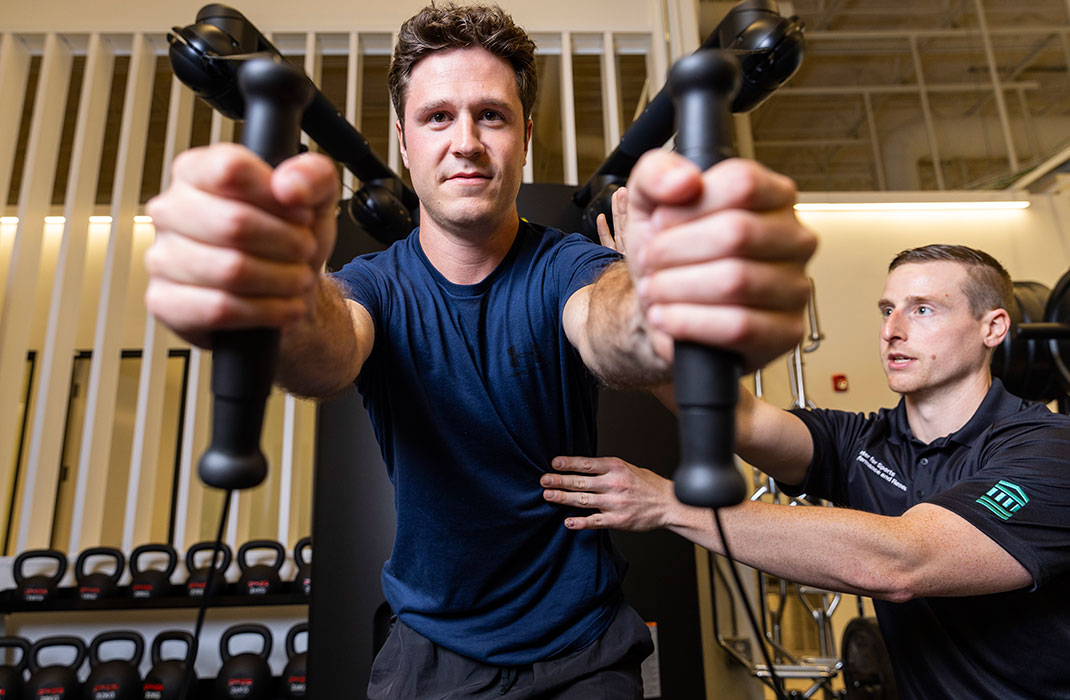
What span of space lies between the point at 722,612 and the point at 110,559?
262 centimetres

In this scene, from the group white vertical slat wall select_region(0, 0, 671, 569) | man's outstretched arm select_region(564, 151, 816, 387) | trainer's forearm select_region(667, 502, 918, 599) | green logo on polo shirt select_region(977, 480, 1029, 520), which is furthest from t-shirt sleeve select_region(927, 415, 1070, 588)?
white vertical slat wall select_region(0, 0, 671, 569)

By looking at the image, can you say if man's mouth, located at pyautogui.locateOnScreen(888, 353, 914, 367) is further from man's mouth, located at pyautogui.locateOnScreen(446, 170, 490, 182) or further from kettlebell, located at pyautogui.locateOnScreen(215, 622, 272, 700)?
kettlebell, located at pyautogui.locateOnScreen(215, 622, 272, 700)

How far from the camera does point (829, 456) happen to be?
1.75 metres

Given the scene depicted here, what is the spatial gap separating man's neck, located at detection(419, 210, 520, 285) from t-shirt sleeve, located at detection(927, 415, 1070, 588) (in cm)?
89

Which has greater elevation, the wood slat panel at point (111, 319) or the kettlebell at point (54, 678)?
the wood slat panel at point (111, 319)

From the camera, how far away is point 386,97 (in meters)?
5.42

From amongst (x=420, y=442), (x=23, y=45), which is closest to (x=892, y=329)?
(x=420, y=442)

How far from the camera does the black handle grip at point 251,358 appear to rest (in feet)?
1.68

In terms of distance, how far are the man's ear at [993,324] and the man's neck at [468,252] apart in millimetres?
1180

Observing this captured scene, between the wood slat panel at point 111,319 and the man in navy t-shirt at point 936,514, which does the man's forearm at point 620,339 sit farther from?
the wood slat panel at point 111,319

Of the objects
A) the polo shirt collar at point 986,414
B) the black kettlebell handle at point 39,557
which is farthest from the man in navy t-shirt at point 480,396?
the black kettlebell handle at point 39,557

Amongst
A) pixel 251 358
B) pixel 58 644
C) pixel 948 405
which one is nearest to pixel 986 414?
pixel 948 405

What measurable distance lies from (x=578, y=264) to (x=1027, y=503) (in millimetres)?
892

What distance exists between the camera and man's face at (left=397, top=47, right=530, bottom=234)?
3.78ft
